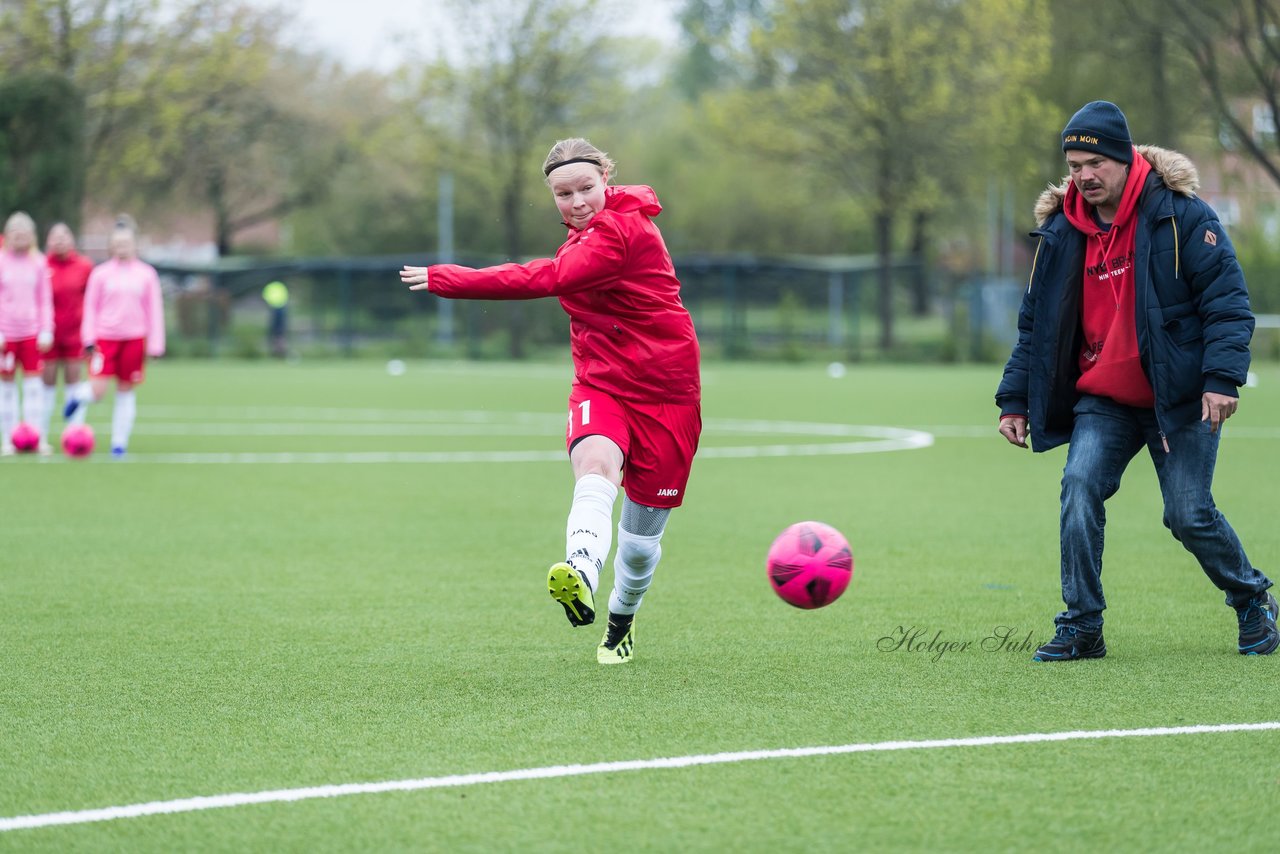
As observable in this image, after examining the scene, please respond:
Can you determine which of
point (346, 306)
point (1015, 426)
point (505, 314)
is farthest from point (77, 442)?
point (346, 306)

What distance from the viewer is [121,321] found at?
15742 mm

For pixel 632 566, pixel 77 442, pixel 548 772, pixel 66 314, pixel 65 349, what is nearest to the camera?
pixel 548 772

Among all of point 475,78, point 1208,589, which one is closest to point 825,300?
point 475,78

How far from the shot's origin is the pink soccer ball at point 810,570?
636 cm

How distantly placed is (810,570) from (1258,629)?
1908 mm

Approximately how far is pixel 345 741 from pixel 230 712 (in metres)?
0.66

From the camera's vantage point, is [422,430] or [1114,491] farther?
[422,430]

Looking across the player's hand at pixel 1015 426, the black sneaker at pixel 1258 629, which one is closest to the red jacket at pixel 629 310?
the player's hand at pixel 1015 426

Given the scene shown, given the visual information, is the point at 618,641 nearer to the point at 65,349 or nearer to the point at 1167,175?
the point at 1167,175

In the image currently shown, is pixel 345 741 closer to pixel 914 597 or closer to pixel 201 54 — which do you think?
pixel 914 597

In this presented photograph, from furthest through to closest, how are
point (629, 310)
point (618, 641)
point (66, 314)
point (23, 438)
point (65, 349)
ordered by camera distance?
point (65, 349), point (66, 314), point (23, 438), point (618, 641), point (629, 310)

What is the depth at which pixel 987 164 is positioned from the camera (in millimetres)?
43125

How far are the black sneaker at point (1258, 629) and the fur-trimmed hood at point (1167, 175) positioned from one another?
1721mm

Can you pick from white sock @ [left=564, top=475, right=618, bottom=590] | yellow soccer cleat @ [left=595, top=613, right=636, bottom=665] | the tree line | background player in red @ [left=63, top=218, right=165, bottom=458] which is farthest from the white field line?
the tree line
